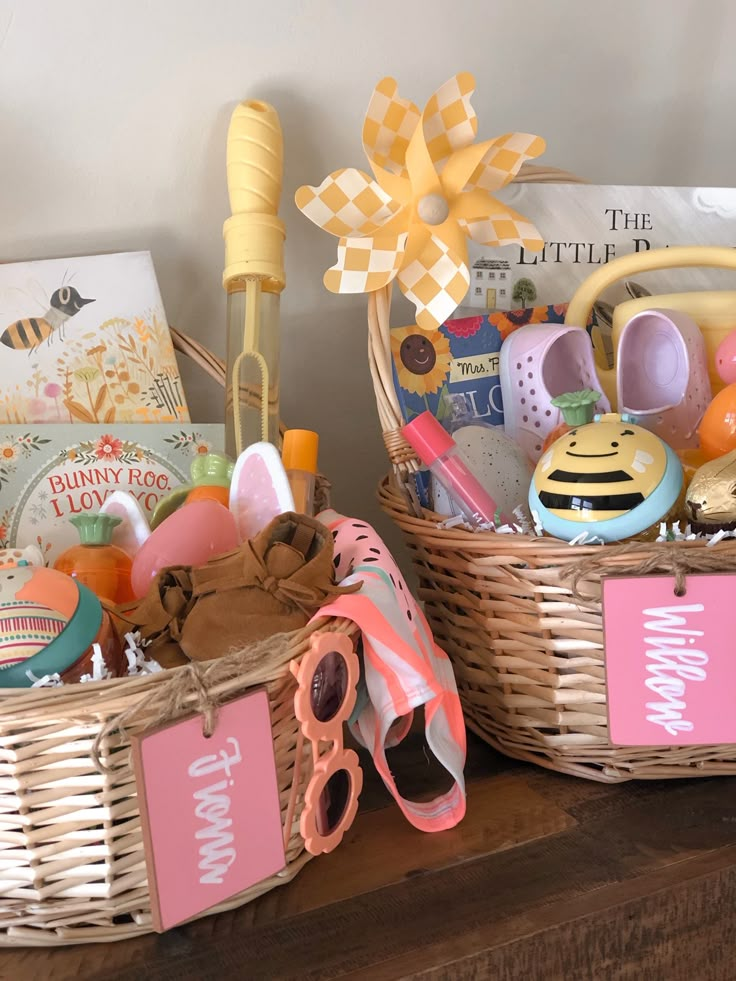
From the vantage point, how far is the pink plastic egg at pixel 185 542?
1.97 ft

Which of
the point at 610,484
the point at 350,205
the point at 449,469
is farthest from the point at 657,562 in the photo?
the point at 350,205

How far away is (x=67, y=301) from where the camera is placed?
800 millimetres

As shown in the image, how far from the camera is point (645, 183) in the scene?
1118 mm

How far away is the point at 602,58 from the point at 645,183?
15cm

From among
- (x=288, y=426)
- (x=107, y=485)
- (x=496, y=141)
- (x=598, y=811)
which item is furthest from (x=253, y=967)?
(x=496, y=141)

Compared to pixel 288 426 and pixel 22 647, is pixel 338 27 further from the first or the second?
pixel 22 647

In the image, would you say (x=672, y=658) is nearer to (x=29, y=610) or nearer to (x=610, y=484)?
(x=610, y=484)

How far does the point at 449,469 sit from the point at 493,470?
0.06m

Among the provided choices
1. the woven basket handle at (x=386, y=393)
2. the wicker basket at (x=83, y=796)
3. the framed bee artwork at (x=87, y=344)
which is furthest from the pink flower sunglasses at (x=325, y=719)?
the framed bee artwork at (x=87, y=344)

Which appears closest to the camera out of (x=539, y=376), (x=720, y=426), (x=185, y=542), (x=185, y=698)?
(x=185, y=698)

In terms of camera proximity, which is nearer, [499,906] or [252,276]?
[499,906]

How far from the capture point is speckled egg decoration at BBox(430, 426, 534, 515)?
76cm

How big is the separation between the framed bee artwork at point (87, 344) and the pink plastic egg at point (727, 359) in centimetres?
46

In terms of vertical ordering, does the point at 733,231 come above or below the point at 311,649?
above
